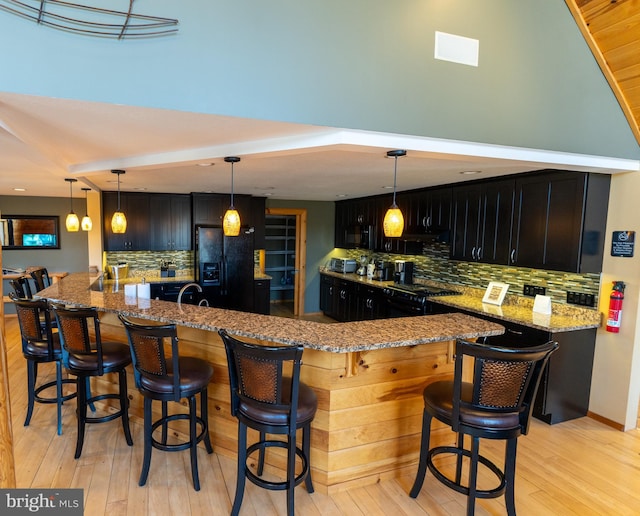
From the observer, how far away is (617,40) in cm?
265

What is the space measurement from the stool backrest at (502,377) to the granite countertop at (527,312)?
148 cm

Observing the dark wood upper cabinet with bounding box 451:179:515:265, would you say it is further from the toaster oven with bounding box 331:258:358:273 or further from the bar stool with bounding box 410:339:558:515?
the toaster oven with bounding box 331:258:358:273

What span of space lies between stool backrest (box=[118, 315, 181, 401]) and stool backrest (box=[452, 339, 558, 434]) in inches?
61.1

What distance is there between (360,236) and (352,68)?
4388 mm

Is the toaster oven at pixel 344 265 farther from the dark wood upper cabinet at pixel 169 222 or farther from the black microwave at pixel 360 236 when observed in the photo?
the dark wood upper cabinet at pixel 169 222

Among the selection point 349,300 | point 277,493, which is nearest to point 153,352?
point 277,493

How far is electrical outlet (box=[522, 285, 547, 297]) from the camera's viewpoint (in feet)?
12.7

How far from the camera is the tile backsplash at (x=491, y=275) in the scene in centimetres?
360

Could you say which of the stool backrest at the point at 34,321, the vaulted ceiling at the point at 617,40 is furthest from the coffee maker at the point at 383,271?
the stool backrest at the point at 34,321

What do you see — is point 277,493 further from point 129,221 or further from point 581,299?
point 129,221

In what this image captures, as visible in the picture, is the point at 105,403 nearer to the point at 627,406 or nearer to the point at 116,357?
the point at 116,357

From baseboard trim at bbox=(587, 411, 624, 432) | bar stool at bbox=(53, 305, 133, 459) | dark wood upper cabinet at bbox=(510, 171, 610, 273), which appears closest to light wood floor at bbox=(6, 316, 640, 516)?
baseboard trim at bbox=(587, 411, 624, 432)

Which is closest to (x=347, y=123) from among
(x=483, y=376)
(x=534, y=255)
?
(x=483, y=376)

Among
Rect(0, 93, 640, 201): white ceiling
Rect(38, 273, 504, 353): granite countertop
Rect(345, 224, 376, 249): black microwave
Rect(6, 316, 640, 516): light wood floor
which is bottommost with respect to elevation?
Rect(6, 316, 640, 516): light wood floor
